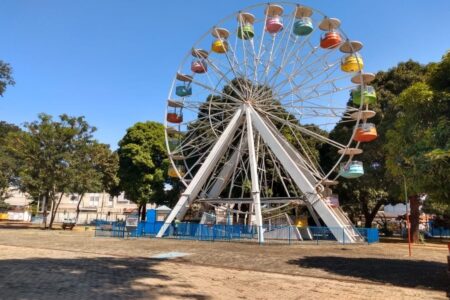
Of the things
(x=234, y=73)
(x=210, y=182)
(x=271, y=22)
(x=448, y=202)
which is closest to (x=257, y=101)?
(x=234, y=73)

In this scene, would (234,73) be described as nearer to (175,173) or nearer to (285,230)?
(175,173)

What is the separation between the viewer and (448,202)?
1301 cm

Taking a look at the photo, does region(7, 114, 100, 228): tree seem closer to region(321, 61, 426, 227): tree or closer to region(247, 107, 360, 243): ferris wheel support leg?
region(247, 107, 360, 243): ferris wheel support leg

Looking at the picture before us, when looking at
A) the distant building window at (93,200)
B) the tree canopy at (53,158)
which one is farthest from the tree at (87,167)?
the distant building window at (93,200)

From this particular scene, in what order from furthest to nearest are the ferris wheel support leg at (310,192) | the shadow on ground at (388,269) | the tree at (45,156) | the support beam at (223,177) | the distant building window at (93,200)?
the distant building window at (93,200) < the tree at (45,156) < the support beam at (223,177) < the ferris wheel support leg at (310,192) < the shadow on ground at (388,269)

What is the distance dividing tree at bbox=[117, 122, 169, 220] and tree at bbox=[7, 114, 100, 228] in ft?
40.6

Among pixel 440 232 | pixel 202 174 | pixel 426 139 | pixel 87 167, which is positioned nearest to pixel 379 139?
pixel 202 174

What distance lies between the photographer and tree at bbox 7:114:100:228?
1495 inches

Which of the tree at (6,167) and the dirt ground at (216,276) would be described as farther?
the tree at (6,167)

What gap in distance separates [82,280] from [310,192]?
17714mm

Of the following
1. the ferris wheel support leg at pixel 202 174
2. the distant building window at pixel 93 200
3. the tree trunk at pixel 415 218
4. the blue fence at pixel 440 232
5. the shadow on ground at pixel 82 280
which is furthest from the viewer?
the distant building window at pixel 93 200

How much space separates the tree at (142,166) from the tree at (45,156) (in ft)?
40.6

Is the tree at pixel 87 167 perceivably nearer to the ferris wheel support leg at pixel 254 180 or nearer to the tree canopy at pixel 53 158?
the tree canopy at pixel 53 158

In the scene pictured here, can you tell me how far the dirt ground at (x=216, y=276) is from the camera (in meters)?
9.86
